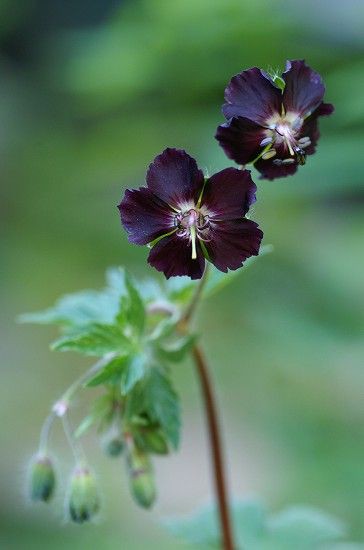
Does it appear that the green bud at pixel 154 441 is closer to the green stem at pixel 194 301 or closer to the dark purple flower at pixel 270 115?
the green stem at pixel 194 301

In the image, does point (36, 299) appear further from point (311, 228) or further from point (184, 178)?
point (184, 178)

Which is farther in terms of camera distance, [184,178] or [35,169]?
[35,169]

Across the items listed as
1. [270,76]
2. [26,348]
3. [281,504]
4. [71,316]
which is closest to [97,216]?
[26,348]

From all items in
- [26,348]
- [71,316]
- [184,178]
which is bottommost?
[184,178]

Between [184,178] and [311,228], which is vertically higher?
A: [311,228]

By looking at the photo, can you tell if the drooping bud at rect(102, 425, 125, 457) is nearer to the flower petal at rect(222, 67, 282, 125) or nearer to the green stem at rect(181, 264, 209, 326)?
the green stem at rect(181, 264, 209, 326)

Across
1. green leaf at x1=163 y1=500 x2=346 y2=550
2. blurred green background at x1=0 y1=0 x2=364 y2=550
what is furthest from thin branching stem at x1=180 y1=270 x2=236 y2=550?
blurred green background at x1=0 y1=0 x2=364 y2=550
